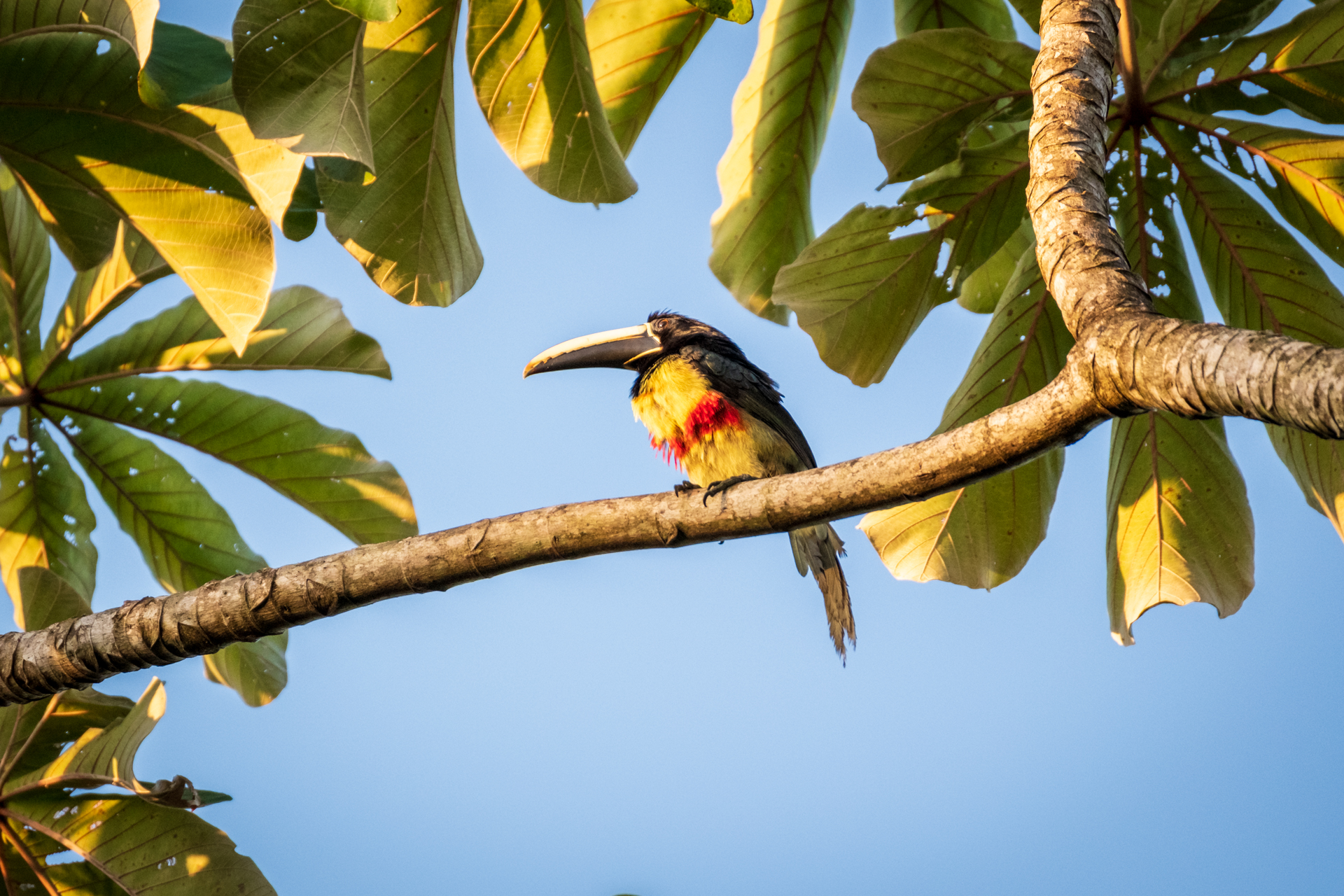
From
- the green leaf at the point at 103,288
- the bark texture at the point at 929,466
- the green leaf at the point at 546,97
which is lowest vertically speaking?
the bark texture at the point at 929,466

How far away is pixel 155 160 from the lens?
2.80 metres

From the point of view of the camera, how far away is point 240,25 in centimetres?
255

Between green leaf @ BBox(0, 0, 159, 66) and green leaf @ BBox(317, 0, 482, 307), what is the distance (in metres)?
0.70

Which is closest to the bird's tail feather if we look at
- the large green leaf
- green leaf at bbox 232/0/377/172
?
the large green leaf

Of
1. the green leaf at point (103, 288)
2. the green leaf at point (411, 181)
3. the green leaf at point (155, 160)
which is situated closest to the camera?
the green leaf at point (155, 160)

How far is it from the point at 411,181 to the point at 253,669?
188 centimetres

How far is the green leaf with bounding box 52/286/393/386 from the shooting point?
3311 millimetres

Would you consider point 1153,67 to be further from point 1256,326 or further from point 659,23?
point 659,23

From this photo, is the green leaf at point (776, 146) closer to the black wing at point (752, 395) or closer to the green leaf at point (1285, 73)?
the black wing at point (752, 395)

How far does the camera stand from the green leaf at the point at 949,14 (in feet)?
11.8

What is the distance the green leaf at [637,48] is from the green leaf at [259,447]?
1.55 meters

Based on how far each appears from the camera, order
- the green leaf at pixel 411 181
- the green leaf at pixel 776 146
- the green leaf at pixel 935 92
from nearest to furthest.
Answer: the green leaf at pixel 935 92 → the green leaf at pixel 411 181 → the green leaf at pixel 776 146

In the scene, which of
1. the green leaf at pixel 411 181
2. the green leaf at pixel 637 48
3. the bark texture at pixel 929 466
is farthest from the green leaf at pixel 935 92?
the green leaf at pixel 411 181

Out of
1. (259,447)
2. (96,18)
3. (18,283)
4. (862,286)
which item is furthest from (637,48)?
(18,283)
